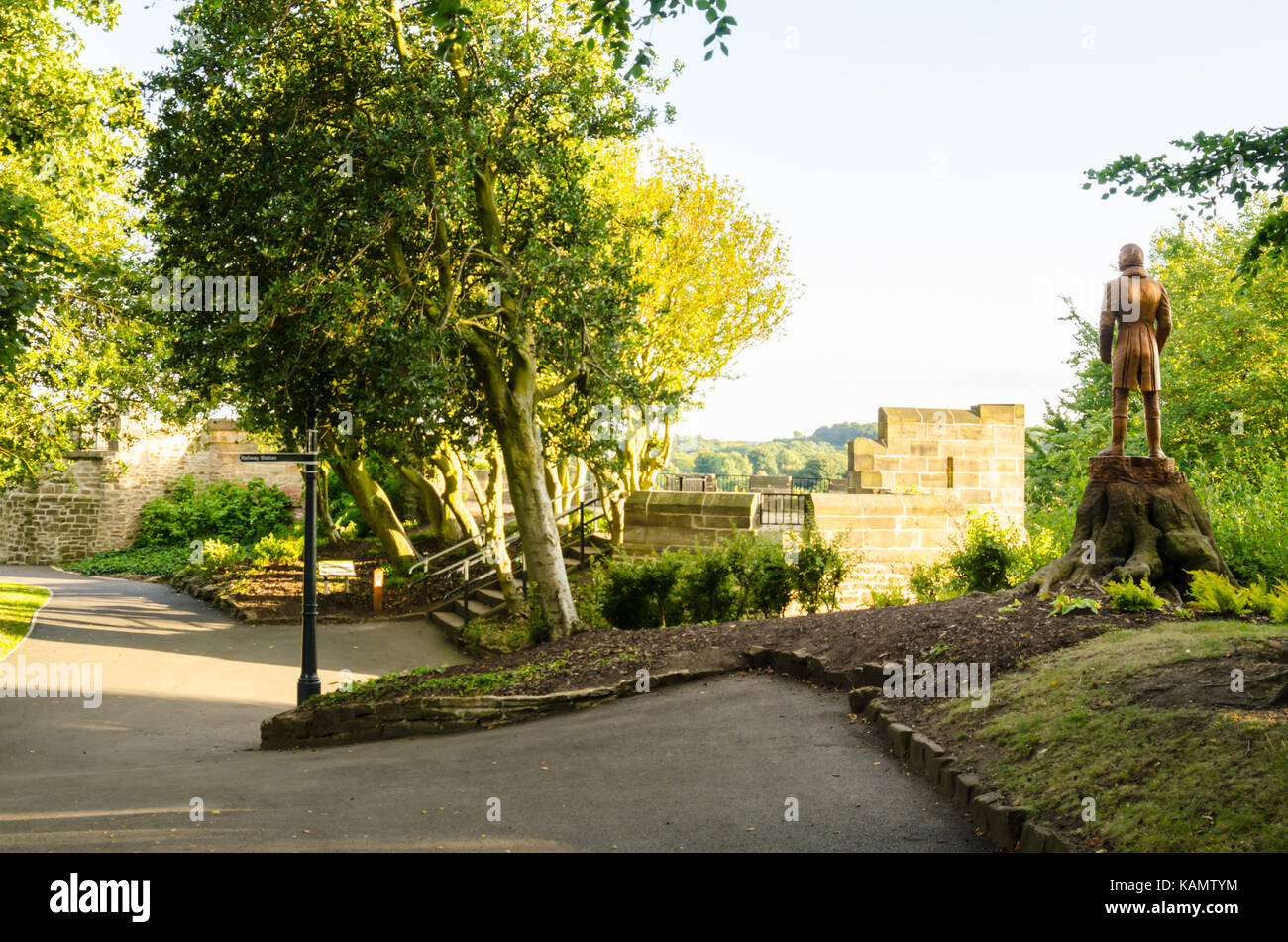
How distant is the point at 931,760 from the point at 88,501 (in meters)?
29.9

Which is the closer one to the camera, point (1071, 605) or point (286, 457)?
point (1071, 605)

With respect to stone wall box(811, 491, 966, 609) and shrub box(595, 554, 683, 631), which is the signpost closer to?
shrub box(595, 554, 683, 631)

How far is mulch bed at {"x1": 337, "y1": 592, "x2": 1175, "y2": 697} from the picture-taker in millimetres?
8305

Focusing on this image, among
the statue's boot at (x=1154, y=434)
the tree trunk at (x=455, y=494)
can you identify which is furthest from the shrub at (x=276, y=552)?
the statue's boot at (x=1154, y=434)

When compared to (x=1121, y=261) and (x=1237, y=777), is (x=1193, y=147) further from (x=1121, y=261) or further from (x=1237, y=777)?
(x=1237, y=777)

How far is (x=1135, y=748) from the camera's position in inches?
215

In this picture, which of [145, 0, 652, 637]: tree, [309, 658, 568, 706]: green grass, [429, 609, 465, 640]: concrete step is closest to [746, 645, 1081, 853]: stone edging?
[309, 658, 568, 706]: green grass

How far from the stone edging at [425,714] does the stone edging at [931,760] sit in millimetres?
812

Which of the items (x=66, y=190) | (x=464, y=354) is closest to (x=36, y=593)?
(x=66, y=190)

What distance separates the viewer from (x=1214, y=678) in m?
6.14

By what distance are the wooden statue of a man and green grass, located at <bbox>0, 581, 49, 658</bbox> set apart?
16220 mm

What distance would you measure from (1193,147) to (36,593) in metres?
23.1

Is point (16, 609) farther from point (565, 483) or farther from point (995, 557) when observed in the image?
point (995, 557)

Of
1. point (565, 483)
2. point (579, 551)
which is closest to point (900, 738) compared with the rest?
point (579, 551)
